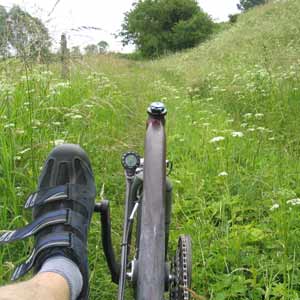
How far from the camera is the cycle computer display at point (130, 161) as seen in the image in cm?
171

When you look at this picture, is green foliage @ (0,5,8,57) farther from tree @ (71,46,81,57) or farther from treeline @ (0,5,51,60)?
tree @ (71,46,81,57)

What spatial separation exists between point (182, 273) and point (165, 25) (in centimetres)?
3223

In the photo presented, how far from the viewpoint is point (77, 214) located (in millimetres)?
1667

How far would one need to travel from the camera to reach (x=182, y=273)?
142cm

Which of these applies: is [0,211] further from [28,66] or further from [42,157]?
[28,66]

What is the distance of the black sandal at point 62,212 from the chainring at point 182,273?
0.88 feet

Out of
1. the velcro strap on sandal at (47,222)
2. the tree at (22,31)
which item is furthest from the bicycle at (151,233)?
the tree at (22,31)

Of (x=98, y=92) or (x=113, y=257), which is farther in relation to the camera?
(x=98, y=92)

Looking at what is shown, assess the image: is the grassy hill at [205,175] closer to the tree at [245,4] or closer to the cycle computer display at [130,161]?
the cycle computer display at [130,161]

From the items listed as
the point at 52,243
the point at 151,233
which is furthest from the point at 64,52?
the point at 151,233

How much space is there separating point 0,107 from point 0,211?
795mm

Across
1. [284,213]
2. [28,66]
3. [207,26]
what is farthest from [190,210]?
[207,26]

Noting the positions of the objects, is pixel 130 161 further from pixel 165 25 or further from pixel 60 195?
pixel 165 25

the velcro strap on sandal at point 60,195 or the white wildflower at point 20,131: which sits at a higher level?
the white wildflower at point 20,131
